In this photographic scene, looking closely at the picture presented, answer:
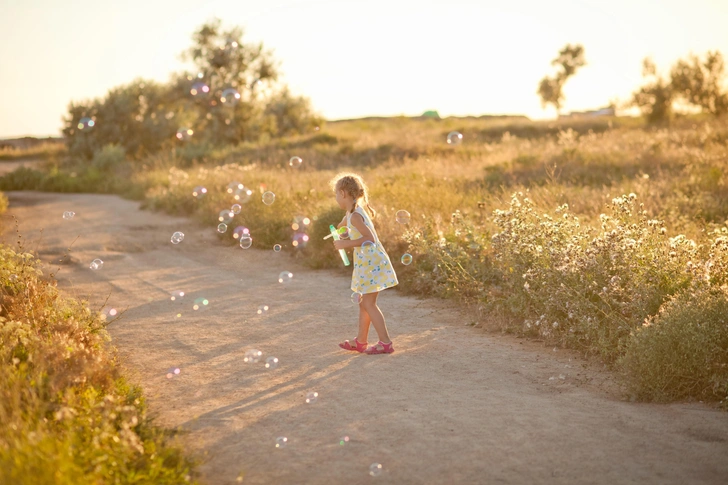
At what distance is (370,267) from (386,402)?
1747 millimetres

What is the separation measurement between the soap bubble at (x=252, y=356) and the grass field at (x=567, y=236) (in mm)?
2968

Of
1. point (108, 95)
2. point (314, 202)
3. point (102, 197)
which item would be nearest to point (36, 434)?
point (314, 202)

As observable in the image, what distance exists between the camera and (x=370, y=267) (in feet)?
22.9

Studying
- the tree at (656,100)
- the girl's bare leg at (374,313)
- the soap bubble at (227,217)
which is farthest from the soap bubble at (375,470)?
the tree at (656,100)

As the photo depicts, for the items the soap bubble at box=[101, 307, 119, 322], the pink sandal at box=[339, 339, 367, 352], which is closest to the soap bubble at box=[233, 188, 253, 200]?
the soap bubble at box=[101, 307, 119, 322]

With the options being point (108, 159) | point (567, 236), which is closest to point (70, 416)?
point (567, 236)

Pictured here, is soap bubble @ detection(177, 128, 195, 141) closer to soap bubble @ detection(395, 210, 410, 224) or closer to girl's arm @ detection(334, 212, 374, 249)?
soap bubble @ detection(395, 210, 410, 224)

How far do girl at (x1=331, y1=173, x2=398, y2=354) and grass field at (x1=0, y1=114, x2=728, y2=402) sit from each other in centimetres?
→ 173

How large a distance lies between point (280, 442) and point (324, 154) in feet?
79.3

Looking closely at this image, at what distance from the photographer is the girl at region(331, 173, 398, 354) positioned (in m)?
6.90

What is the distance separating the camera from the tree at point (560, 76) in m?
62.7

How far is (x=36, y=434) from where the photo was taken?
391 cm

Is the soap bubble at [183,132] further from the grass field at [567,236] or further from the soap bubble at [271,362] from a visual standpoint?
the soap bubble at [271,362]

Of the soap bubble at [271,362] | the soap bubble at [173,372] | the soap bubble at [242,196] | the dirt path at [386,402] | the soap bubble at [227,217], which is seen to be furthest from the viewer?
the soap bubble at [242,196]
